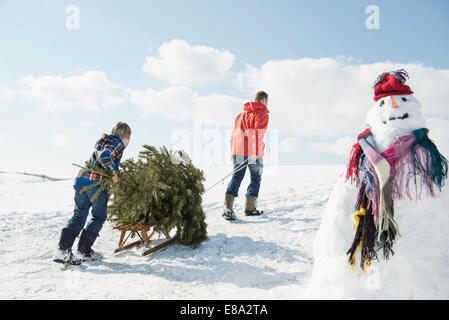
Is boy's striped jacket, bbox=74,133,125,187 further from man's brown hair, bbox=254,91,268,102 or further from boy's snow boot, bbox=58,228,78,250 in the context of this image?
man's brown hair, bbox=254,91,268,102

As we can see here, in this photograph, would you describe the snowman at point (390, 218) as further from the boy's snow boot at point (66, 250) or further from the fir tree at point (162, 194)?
the boy's snow boot at point (66, 250)

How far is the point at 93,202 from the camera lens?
13.1 ft

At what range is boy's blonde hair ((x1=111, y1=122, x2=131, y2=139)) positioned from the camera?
416cm

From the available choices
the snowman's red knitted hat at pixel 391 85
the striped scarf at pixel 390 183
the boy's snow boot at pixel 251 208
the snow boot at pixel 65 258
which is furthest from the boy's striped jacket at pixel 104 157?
the snowman's red knitted hat at pixel 391 85

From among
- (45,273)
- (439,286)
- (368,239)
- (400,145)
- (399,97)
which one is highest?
(399,97)

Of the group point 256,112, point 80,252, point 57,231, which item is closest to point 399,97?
point 256,112

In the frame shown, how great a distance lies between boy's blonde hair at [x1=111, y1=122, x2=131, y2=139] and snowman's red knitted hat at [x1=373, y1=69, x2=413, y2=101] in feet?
9.99

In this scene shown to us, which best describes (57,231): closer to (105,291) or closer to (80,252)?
(80,252)

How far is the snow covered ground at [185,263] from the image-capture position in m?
2.98

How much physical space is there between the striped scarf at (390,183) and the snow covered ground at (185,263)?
77cm

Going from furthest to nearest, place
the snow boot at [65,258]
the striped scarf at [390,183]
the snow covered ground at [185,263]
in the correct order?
the snow boot at [65,258]
the snow covered ground at [185,263]
the striped scarf at [390,183]

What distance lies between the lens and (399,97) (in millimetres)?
2752

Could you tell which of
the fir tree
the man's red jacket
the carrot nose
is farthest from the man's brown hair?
the carrot nose
